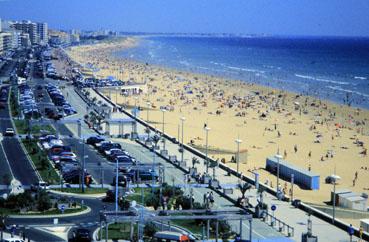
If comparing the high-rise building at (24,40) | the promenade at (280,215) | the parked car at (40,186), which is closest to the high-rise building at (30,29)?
the high-rise building at (24,40)

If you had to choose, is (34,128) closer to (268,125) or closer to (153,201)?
(153,201)

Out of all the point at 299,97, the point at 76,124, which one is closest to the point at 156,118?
the point at 76,124

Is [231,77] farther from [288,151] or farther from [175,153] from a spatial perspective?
[175,153]

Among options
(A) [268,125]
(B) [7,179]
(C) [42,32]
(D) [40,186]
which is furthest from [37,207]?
(C) [42,32]

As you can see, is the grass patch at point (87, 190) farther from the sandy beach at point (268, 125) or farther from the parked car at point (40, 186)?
the sandy beach at point (268, 125)

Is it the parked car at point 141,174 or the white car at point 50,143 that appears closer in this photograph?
the parked car at point 141,174

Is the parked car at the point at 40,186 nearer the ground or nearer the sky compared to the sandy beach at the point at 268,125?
nearer the sky

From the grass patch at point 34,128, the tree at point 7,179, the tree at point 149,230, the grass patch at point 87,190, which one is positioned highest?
the tree at point 149,230

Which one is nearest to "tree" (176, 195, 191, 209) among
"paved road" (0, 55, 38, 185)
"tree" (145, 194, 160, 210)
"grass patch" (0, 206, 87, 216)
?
"tree" (145, 194, 160, 210)

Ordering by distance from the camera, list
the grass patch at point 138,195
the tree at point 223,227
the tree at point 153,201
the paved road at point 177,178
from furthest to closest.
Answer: the grass patch at point 138,195, the tree at point 153,201, the paved road at point 177,178, the tree at point 223,227
